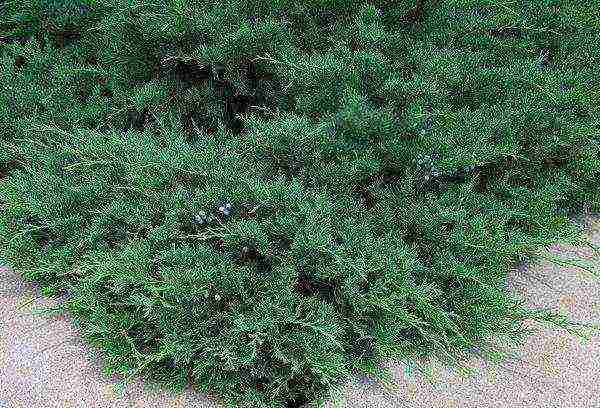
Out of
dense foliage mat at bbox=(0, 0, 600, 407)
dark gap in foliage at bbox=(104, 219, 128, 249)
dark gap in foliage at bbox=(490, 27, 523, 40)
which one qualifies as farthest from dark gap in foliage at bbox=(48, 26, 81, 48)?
dark gap in foliage at bbox=(490, 27, 523, 40)

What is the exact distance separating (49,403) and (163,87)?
5.72 ft

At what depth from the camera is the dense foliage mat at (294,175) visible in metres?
2.35

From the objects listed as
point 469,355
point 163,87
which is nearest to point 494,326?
point 469,355

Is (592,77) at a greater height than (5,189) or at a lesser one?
greater

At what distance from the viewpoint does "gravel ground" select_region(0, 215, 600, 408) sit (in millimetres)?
2266

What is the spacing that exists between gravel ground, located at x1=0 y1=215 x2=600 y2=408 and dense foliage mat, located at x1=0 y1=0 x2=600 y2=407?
0.30 feet

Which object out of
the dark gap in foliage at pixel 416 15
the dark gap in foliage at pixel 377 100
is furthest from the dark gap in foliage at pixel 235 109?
the dark gap in foliage at pixel 416 15

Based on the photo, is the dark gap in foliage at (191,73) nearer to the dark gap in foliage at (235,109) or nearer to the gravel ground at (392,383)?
the dark gap in foliage at (235,109)

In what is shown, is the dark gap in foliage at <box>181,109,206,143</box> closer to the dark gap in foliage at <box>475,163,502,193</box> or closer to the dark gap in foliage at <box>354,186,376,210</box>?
the dark gap in foliage at <box>354,186,376,210</box>

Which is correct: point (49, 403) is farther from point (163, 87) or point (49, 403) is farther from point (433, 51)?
point (433, 51)

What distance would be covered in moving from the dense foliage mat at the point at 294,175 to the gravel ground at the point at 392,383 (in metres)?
0.09

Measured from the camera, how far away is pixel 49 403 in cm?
222

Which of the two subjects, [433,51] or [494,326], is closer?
[494,326]

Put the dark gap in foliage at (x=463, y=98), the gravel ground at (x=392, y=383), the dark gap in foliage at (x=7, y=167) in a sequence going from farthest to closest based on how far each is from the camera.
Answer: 1. the dark gap in foliage at (x=7, y=167)
2. the dark gap in foliage at (x=463, y=98)
3. the gravel ground at (x=392, y=383)
